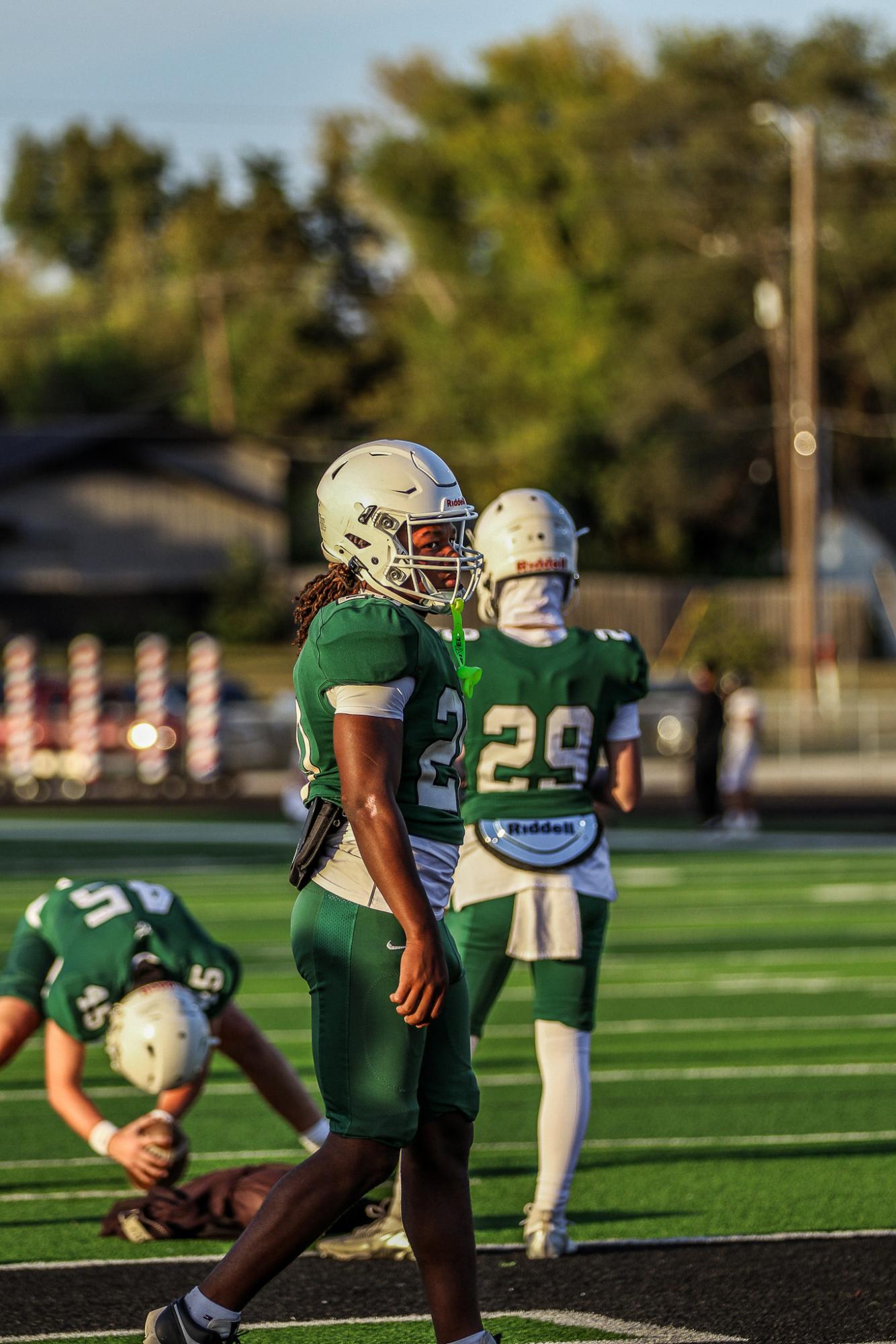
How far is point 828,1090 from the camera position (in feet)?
26.2

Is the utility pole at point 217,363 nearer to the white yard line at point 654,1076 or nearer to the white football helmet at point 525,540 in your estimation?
the white yard line at point 654,1076

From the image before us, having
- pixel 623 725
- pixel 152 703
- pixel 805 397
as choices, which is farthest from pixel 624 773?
pixel 805 397

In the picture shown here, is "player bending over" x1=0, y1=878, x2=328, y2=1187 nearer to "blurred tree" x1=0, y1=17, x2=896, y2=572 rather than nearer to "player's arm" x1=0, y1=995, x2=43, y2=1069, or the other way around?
"player's arm" x1=0, y1=995, x2=43, y2=1069

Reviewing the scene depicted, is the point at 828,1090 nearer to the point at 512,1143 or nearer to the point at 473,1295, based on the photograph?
the point at 512,1143

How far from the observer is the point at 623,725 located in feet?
19.0

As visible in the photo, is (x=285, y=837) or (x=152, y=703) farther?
(x=152, y=703)

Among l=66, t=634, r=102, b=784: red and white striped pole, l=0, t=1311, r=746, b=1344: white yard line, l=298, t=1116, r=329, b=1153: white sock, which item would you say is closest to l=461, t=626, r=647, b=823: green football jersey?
l=298, t=1116, r=329, b=1153: white sock

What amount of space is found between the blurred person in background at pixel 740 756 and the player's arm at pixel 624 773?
17.0 meters

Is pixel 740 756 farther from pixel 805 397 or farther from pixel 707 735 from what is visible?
pixel 805 397

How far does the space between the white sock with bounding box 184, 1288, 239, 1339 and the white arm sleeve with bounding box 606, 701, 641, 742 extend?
7.40 ft

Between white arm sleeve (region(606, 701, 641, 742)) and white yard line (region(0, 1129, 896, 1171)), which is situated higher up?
white arm sleeve (region(606, 701, 641, 742))

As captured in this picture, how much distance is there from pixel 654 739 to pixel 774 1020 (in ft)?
82.1

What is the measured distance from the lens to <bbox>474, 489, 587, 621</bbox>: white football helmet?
19.3ft

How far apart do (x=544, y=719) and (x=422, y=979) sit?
1.90m
